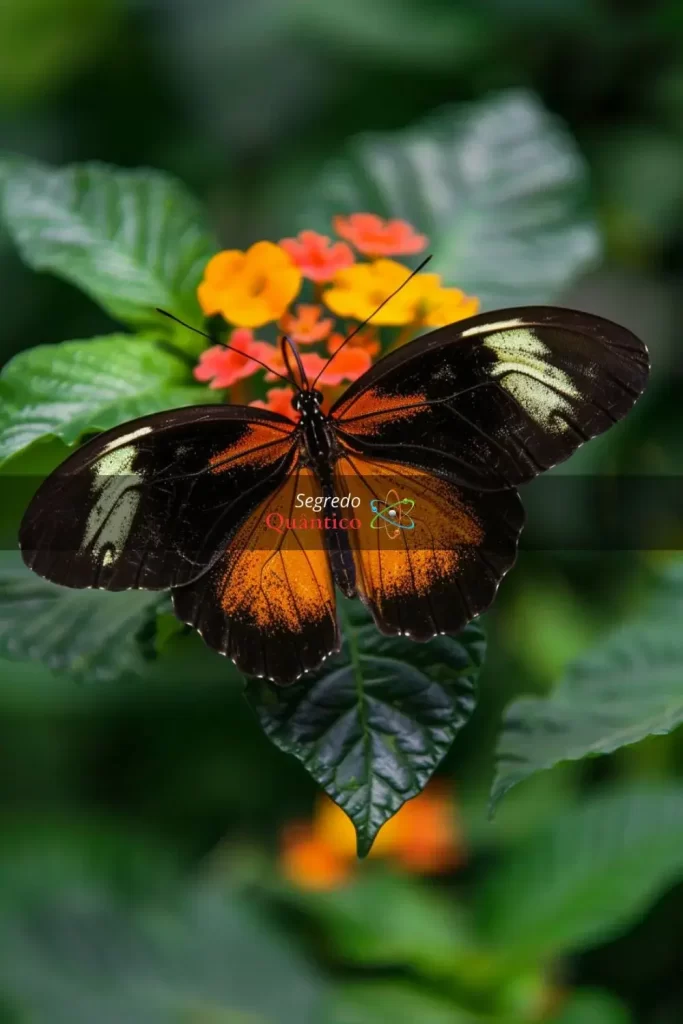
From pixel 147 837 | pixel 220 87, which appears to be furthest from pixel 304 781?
pixel 220 87

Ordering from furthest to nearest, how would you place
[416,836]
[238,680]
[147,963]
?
[238,680] → [416,836] → [147,963]

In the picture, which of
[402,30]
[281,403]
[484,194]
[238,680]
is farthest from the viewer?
[402,30]

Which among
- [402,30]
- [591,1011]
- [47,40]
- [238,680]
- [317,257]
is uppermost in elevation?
[47,40]

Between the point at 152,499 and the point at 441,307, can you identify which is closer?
the point at 152,499

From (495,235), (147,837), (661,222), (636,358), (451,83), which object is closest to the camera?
(636,358)

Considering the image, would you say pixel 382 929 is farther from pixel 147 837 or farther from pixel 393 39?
pixel 393 39

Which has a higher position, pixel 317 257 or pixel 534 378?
pixel 317 257

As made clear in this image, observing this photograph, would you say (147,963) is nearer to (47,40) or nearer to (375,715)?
(375,715)

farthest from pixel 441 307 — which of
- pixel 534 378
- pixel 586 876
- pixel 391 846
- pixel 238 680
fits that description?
pixel 238 680
